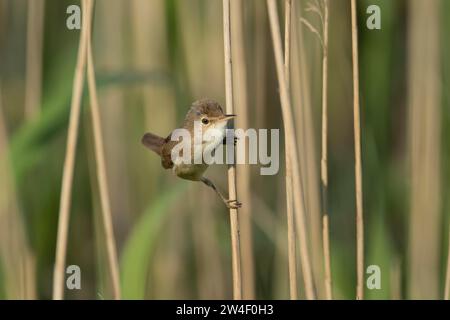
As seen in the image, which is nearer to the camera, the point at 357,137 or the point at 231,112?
the point at 231,112

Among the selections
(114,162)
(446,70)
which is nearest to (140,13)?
(114,162)

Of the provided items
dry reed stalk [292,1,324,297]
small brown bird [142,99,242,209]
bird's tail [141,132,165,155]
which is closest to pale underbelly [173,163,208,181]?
small brown bird [142,99,242,209]

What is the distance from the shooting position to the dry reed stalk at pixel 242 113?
9.13 feet

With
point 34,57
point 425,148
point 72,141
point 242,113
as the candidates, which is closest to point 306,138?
point 242,113

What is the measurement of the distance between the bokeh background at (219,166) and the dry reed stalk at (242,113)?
0.04ft

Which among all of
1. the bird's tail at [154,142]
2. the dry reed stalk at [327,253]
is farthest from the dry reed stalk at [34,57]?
the dry reed stalk at [327,253]

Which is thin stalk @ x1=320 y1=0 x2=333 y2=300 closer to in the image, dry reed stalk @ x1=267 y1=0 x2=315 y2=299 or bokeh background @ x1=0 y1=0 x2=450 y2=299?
dry reed stalk @ x1=267 y1=0 x2=315 y2=299

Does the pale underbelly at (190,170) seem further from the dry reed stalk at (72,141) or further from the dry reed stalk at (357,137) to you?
the dry reed stalk at (357,137)

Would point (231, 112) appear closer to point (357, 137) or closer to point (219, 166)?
point (357, 137)

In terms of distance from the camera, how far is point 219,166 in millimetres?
3920

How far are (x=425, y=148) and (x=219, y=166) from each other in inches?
43.7

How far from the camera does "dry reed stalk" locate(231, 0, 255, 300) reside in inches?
110

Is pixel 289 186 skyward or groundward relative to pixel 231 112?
groundward
